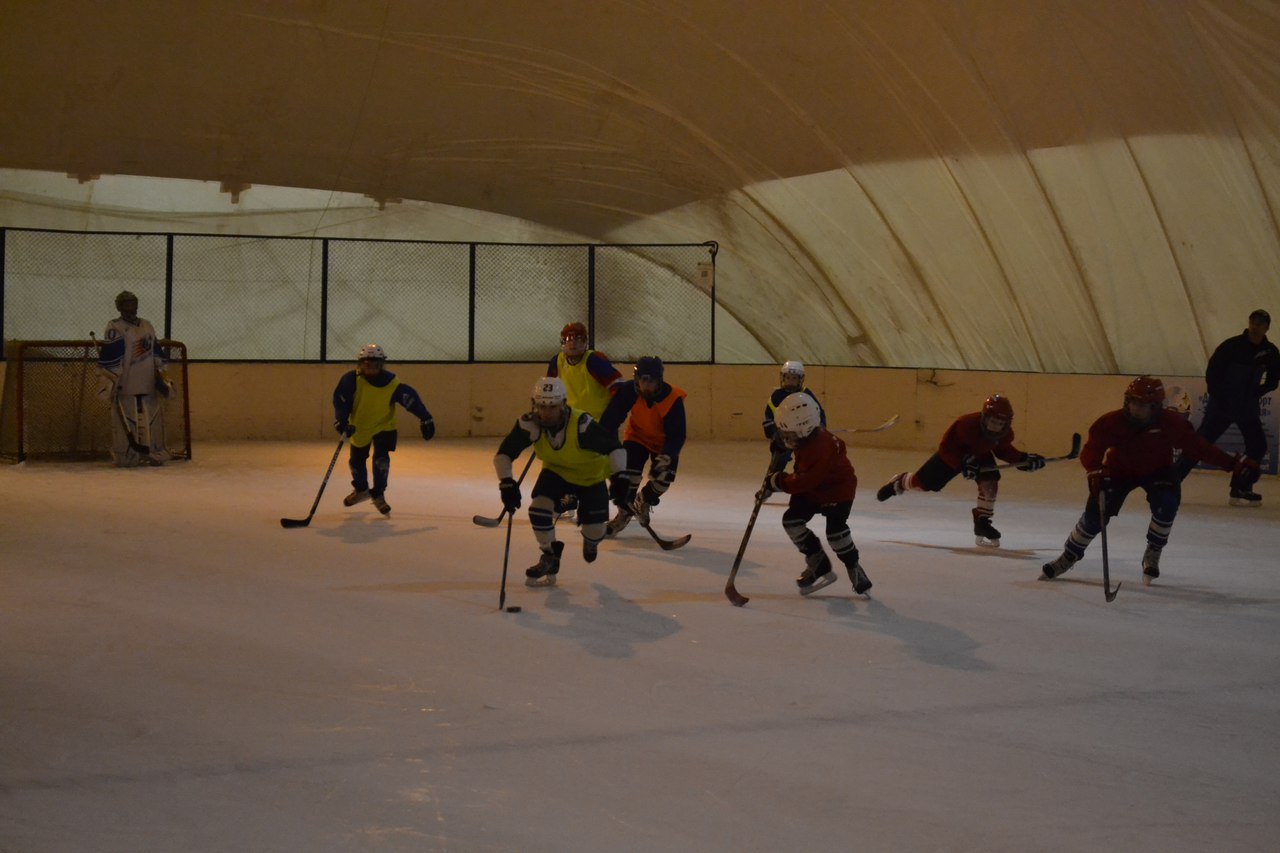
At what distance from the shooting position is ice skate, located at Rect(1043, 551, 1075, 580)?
7.94 meters

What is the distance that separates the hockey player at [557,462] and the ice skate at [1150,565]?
3151mm

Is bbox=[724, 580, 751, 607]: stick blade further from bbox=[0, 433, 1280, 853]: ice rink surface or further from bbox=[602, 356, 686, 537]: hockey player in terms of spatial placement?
bbox=[602, 356, 686, 537]: hockey player

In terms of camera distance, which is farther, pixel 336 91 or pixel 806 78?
pixel 336 91

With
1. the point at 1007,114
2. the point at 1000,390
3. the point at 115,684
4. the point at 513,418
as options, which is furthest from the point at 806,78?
the point at 115,684

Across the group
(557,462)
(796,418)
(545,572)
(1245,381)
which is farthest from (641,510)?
(1245,381)

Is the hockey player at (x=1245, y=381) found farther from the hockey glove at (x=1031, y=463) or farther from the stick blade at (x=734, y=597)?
the stick blade at (x=734, y=597)

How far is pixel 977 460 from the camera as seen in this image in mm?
9320

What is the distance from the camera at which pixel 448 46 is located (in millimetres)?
18234

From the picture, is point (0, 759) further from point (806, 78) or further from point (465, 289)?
point (465, 289)

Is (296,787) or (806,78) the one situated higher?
(806,78)

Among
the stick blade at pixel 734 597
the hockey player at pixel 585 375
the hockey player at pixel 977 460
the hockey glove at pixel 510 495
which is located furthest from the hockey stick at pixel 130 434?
the stick blade at pixel 734 597

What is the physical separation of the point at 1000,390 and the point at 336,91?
1027 centimetres

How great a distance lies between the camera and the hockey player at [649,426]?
9.28 m

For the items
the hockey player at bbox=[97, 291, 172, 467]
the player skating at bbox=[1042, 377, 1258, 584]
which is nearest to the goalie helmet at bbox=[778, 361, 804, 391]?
the player skating at bbox=[1042, 377, 1258, 584]
